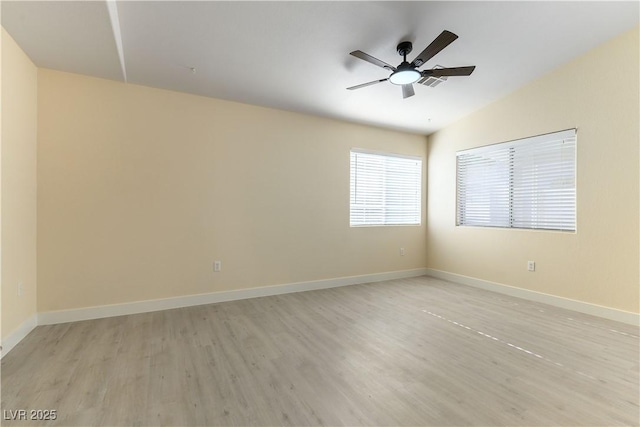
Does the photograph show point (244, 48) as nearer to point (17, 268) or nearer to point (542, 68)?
point (17, 268)

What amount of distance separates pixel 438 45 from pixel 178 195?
3.18 metres

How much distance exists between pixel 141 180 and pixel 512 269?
5.07 metres

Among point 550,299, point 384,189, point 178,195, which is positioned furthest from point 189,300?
point 550,299

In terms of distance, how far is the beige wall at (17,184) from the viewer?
7.63 feet

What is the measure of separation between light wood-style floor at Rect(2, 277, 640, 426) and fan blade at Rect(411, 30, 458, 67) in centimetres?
250

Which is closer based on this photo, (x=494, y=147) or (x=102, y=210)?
(x=102, y=210)

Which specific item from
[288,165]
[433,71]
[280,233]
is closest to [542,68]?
[433,71]

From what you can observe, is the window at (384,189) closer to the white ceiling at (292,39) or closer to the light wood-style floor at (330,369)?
the white ceiling at (292,39)

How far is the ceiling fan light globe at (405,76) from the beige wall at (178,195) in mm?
1787

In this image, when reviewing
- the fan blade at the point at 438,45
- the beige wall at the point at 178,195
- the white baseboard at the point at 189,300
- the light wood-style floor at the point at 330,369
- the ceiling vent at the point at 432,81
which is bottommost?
the light wood-style floor at the point at 330,369

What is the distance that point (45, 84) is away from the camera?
2871 mm

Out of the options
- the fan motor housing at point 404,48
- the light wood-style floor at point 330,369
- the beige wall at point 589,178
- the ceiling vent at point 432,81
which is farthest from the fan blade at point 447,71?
the light wood-style floor at point 330,369

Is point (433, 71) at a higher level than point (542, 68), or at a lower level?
lower

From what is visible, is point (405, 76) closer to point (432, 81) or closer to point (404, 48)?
point (404, 48)
